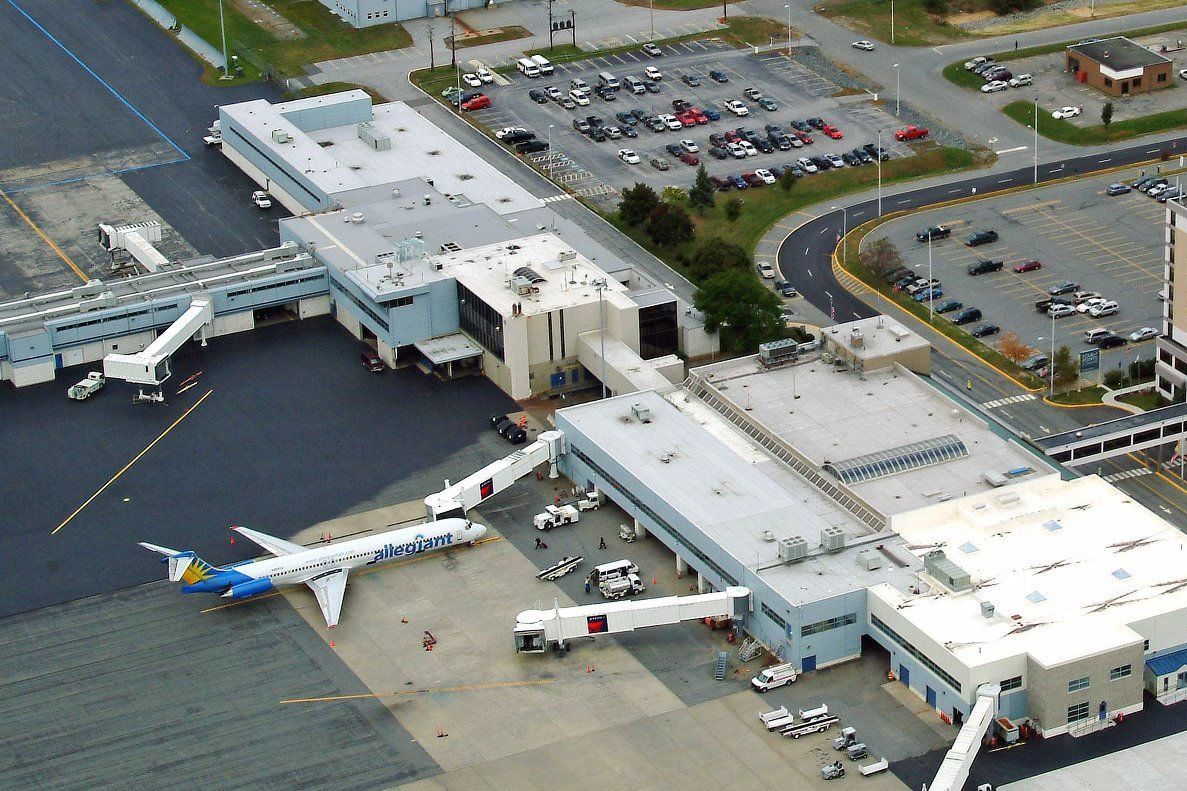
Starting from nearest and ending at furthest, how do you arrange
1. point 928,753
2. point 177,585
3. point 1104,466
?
point 928,753 → point 177,585 → point 1104,466

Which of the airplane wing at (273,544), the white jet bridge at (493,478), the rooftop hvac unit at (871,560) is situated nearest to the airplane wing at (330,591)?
the airplane wing at (273,544)

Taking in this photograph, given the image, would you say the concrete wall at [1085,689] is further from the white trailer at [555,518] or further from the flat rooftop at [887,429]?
the white trailer at [555,518]

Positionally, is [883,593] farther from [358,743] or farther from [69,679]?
[69,679]

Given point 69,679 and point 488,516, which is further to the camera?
point 488,516

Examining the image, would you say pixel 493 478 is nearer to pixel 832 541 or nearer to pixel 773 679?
pixel 832 541

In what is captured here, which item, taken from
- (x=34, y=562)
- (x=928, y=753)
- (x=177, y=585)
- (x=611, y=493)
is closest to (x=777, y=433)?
(x=611, y=493)
